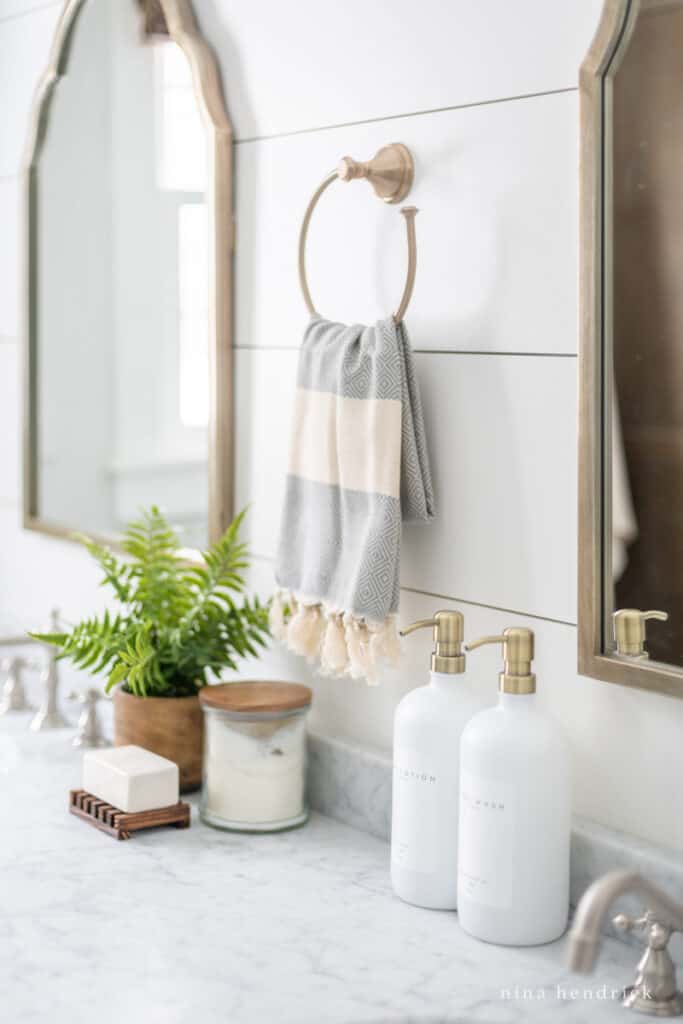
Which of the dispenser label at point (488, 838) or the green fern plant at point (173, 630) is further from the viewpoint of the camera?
the green fern plant at point (173, 630)

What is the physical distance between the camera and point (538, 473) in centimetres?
125

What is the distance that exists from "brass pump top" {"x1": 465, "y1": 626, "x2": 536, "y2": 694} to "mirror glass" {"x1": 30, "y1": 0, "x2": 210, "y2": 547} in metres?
0.65

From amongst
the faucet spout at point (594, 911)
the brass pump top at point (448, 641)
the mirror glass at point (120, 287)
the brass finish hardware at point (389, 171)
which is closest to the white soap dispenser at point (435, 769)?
the brass pump top at point (448, 641)

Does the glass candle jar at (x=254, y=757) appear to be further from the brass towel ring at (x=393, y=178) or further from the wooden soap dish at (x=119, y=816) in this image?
the brass towel ring at (x=393, y=178)

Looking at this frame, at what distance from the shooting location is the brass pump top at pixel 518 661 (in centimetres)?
112

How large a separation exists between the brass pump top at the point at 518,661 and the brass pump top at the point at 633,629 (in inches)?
3.3

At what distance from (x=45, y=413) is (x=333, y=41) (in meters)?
0.83

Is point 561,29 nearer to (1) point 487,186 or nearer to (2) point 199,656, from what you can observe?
(1) point 487,186

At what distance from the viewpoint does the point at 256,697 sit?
4.61ft

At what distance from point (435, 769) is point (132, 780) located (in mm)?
361

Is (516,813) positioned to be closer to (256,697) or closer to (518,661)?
(518,661)

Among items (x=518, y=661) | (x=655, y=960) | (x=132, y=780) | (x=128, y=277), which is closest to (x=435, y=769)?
(x=518, y=661)

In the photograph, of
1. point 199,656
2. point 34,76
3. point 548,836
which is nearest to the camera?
point 548,836

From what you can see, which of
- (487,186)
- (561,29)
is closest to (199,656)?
(487,186)
